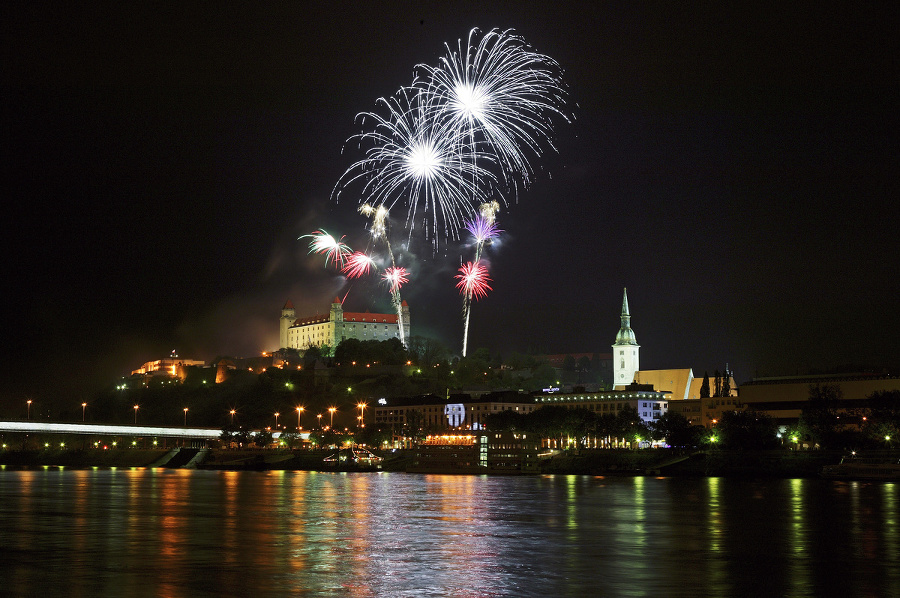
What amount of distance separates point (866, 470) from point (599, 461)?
29448 millimetres

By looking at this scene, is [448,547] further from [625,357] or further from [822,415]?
[625,357]

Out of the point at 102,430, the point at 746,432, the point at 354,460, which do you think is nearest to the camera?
the point at 746,432

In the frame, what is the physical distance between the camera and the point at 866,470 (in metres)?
77.7

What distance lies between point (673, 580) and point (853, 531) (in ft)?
49.3

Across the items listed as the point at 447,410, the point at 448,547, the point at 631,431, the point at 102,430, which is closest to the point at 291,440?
the point at 102,430

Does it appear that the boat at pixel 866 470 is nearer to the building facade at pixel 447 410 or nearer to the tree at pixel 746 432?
the tree at pixel 746 432

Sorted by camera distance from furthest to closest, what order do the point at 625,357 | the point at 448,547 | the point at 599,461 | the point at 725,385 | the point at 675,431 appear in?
the point at 625,357, the point at 725,385, the point at 675,431, the point at 599,461, the point at 448,547

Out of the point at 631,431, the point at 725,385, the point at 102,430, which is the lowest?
the point at 102,430

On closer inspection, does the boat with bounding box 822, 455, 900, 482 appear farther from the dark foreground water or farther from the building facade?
the building facade

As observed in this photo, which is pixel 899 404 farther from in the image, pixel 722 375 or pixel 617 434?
pixel 722 375

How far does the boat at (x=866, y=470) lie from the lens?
75.9 metres

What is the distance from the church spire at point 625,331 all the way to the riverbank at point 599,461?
73.9m

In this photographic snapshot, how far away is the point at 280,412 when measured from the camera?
153m

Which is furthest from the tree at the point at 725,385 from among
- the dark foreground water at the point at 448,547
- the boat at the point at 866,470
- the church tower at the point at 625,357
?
the dark foreground water at the point at 448,547
